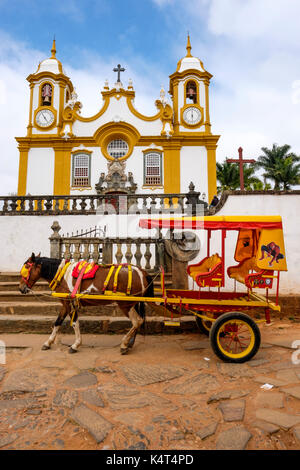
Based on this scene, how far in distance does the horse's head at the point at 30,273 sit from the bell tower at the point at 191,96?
17.4 metres

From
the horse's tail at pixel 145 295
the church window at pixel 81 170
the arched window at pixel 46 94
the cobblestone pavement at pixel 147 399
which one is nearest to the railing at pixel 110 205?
the horse's tail at pixel 145 295

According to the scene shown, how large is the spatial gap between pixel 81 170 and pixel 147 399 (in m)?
18.2

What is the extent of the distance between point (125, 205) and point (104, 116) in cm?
1273

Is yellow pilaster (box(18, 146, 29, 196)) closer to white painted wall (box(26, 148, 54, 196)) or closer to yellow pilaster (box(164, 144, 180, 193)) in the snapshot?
white painted wall (box(26, 148, 54, 196))

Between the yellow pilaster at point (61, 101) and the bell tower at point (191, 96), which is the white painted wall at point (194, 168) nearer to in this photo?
the bell tower at point (191, 96)

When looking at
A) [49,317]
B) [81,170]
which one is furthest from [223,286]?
[81,170]

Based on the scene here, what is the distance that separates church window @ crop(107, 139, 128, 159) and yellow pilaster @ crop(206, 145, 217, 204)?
5.69 meters

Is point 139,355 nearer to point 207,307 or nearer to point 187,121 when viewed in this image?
point 207,307

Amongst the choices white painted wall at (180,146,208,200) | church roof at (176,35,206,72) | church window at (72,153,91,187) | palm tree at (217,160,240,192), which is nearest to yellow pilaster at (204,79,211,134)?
church roof at (176,35,206,72)

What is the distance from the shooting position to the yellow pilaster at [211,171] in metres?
19.0

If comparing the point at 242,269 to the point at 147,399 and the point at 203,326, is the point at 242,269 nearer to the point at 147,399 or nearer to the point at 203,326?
the point at 203,326

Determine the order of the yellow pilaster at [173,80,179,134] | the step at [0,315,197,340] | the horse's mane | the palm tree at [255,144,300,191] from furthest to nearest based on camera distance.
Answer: the palm tree at [255,144,300,191]
the yellow pilaster at [173,80,179,134]
the step at [0,315,197,340]
the horse's mane

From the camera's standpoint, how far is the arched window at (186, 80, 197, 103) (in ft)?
70.1

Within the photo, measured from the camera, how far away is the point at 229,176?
35469 millimetres
